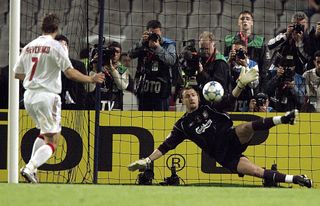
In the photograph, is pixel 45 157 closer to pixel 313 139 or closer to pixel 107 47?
pixel 107 47

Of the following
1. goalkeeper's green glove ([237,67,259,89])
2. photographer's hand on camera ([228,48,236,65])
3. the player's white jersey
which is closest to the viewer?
the player's white jersey

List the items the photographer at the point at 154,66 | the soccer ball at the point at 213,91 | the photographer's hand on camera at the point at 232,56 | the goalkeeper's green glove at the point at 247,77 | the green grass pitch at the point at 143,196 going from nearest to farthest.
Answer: the green grass pitch at the point at 143,196, the goalkeeper's green glove at the point at 247,77, the soccer ball at the point at 213,91, the photographer at the point at 154,66, the photographer's hand on camera at the point at 232,56

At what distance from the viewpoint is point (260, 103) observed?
44.2ft

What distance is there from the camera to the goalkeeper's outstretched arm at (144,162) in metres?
12.6

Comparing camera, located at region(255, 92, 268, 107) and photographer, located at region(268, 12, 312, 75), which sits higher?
photographer, located at region(268, 12, 312, 75)

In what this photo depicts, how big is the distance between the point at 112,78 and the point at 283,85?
2481 mm

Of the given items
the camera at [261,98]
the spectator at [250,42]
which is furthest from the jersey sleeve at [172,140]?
the spectator at [250,42]

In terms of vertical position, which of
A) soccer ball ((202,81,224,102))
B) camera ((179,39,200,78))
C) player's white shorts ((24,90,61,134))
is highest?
camera ((179,39,200,78))

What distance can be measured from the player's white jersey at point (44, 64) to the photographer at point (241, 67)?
3458 mm

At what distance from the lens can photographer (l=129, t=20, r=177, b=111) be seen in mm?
13375

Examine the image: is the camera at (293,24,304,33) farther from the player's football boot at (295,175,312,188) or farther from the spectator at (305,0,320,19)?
the player's football boot at (295,175,312,188)

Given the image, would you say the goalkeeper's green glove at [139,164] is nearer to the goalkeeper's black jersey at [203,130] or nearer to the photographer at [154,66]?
the goalkeeper's black jersey at [203,130]

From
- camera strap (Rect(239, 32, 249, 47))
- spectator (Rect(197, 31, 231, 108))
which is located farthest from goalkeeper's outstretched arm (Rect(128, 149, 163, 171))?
camera strap (Rect(239, 32, 249, 47))

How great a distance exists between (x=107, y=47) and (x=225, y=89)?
1.87 metres
